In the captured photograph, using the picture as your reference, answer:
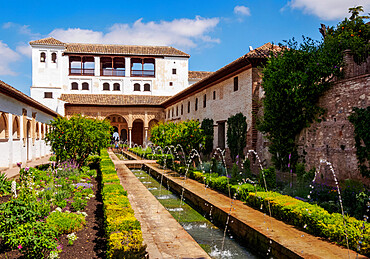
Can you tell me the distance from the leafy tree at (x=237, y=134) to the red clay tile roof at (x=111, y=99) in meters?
20.2

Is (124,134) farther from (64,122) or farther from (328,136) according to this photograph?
(328,136)

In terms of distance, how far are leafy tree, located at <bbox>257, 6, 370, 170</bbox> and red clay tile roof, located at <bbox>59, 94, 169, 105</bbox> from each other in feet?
79.9

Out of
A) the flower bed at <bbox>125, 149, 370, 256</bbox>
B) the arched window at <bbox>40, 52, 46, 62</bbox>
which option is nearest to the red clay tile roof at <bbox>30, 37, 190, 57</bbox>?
the arched window at <bbox>40, 52, 46, 62</bbox>

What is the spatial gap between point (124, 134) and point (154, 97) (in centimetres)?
1000

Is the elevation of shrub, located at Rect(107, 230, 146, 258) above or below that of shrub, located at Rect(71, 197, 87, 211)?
above

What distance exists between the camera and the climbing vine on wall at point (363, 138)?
8281mm

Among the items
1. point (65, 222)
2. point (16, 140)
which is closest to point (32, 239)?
point (65, 222)

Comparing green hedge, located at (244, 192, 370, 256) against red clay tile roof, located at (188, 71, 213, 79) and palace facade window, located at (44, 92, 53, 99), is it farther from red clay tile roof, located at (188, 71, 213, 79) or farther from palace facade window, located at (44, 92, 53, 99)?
red clay tile roof, located at (188, 71, 213, 79)

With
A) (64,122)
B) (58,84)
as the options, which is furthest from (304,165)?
(58,84)

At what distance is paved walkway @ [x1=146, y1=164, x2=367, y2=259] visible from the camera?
14.3ft

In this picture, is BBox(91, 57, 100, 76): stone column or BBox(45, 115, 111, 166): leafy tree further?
BBox(91, 57, 100, 76): stone column

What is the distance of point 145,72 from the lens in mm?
37688

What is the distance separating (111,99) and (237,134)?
77.5 feet

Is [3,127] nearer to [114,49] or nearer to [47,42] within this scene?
[114,49]
